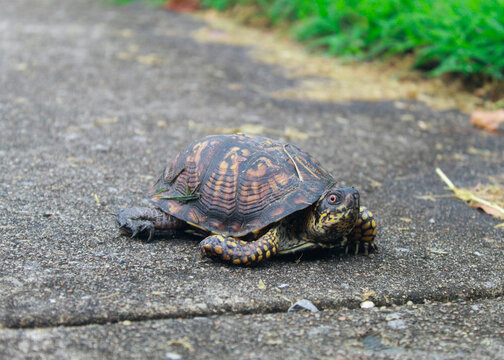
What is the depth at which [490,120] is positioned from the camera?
4.96 metres

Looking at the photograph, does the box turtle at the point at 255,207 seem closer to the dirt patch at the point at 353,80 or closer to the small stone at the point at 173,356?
the small stone at the point at 173,356

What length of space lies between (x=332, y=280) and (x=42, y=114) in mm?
3125

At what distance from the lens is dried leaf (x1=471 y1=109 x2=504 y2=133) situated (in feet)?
16.2

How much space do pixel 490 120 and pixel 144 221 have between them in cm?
355

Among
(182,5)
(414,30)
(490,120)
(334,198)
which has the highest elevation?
(182,5)

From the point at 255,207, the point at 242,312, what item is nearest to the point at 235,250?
the point at 255,207

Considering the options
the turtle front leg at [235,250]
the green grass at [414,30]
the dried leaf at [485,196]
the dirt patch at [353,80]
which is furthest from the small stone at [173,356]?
the green grass at [414,30]

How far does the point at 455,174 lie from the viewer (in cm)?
400

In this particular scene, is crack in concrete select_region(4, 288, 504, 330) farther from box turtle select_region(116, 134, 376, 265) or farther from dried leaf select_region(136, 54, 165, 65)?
dried leaf select_region(136, 54, 165, 65)

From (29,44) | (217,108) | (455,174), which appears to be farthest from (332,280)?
(29,44)

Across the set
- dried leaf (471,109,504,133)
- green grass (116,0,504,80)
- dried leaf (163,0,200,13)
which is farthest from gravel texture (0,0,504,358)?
dried leaf (163,0,200,13)

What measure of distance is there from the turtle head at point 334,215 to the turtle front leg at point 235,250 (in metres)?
0.25

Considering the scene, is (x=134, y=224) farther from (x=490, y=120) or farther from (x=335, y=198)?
(x=490, y=120)

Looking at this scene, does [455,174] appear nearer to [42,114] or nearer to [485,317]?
[485,317]
